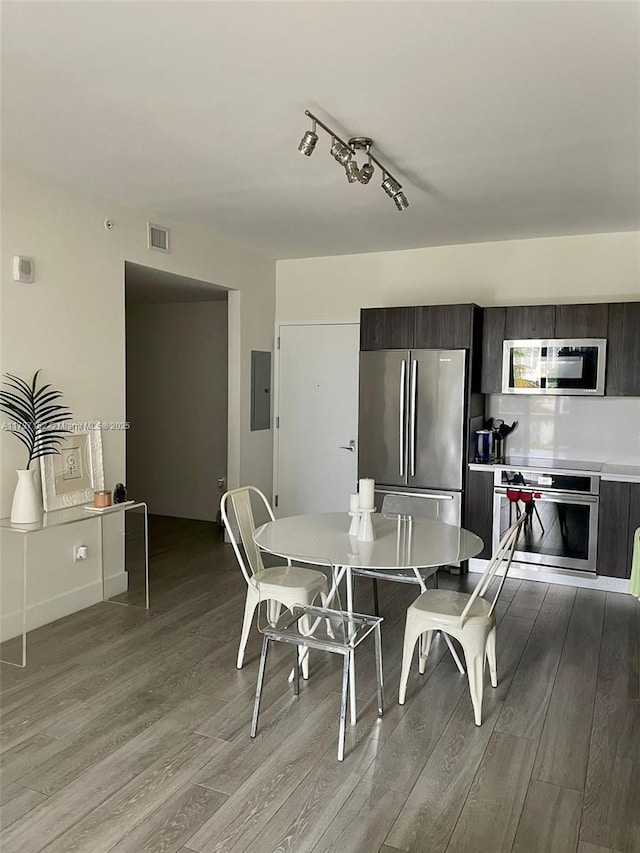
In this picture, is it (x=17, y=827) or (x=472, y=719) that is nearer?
(x=17, y=827)

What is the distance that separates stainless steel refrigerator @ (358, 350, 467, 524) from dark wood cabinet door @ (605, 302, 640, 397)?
1.06 metres

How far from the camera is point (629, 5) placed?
202 centimetres

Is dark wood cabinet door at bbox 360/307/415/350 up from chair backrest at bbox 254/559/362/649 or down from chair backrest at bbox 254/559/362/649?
up

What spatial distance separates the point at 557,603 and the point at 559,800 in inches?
87.6

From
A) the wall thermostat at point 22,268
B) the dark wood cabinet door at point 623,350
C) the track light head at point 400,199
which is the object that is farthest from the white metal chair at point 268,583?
the dark wood cabinet door at point 623,350

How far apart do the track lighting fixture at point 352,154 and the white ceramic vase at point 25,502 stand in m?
2.25

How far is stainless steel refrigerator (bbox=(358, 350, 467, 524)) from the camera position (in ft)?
16.6

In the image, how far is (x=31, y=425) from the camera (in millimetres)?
3670

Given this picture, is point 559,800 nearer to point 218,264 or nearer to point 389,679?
point 389,679

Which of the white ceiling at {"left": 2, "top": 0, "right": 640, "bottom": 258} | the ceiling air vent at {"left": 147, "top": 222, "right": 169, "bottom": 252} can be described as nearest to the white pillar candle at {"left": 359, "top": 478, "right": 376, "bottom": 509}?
the white ceiling at {"left": 2, "top": 0, "right": 640, "bottom": 258}

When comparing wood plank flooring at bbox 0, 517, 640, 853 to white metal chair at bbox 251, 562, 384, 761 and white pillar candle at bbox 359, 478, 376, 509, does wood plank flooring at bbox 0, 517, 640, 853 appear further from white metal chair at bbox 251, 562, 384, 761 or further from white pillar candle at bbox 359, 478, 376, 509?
white pillar candle at bbox 359, 478, 376, 509

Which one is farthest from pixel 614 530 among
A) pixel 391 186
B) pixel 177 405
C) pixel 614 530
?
pixel 177 405

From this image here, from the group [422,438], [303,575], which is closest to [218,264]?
[422,438]

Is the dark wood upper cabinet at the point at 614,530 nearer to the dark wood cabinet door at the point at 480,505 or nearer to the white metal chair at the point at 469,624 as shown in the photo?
the dark wood cabinet door at the point at 480,505
